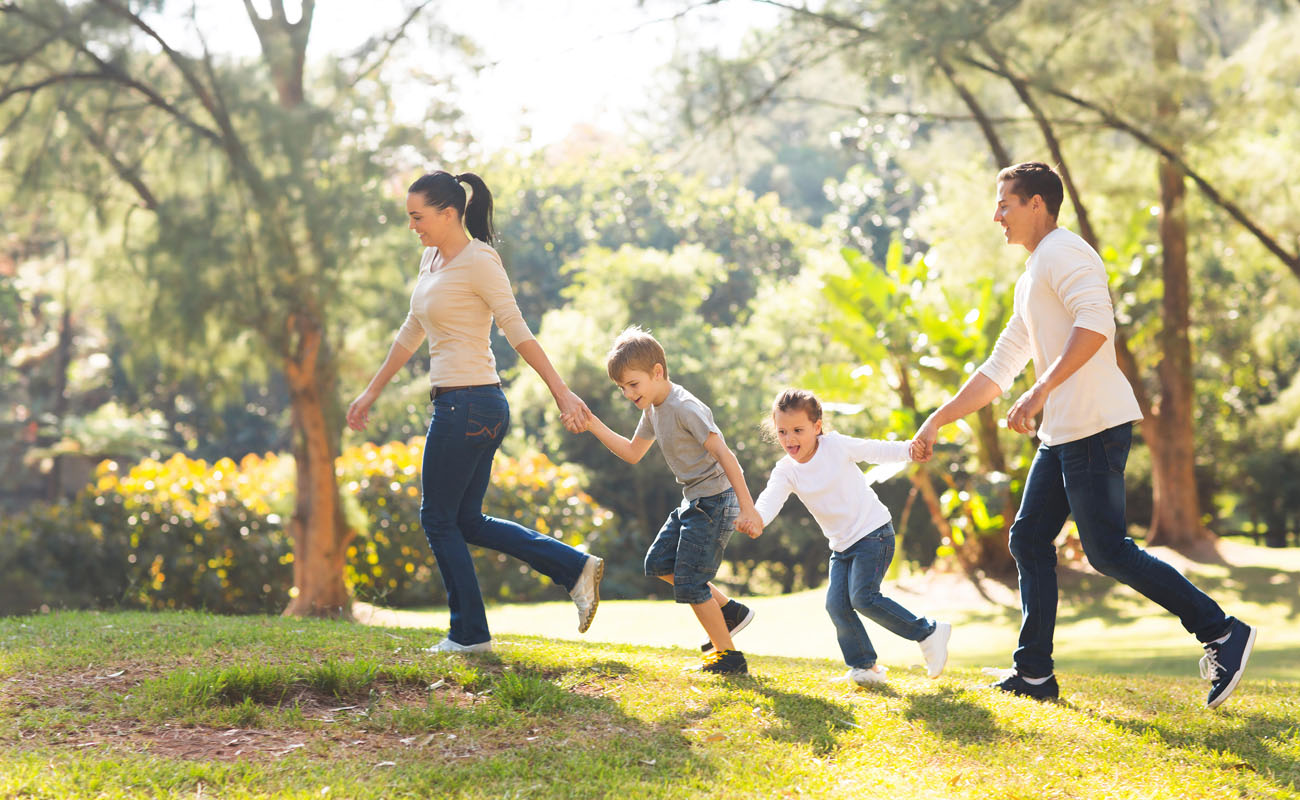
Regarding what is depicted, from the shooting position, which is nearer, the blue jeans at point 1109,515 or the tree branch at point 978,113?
the blue jeans at point 1109,515

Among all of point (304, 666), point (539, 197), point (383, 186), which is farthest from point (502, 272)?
point (539, 197)

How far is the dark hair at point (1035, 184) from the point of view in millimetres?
3980

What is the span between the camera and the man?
3738mm

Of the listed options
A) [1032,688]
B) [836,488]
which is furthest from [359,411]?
[1032,688]

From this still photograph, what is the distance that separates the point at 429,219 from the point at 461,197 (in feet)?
0.61

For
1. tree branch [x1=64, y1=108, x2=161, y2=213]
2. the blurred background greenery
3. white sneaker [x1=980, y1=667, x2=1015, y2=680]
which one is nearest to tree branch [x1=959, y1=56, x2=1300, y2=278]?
the blurred background greenery

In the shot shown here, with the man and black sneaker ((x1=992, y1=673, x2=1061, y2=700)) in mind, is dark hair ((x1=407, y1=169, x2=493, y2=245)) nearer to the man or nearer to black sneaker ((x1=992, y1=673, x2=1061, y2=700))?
the man

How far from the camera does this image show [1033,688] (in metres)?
4.12

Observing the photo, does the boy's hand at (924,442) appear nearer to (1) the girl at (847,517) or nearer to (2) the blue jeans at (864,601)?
(1) the girl at (847,517)

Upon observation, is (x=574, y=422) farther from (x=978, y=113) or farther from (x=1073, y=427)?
(x=978, y=113)

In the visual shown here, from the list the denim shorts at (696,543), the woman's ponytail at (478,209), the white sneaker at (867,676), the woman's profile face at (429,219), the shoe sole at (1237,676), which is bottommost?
the white sneaker at (867,676)

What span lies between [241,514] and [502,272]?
288 inches

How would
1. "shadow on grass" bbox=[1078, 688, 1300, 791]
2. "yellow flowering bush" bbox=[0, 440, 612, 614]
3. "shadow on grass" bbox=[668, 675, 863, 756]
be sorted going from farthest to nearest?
"yellow flowering bush" bbox=[0, 440, 612, 614] < "shadow on grass" bbox=[668, 675, 863, 756] < "shadow on grass" bbox=[1078, 688, 1300, 791]

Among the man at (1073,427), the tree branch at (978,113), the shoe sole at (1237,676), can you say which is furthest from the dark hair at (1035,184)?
the tree branch at (978,113)
